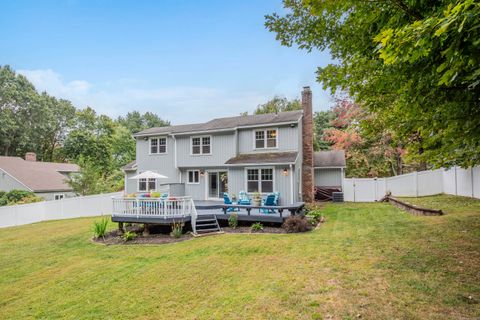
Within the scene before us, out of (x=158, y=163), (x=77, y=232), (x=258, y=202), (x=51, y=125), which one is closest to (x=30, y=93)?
(x=51, y=125)

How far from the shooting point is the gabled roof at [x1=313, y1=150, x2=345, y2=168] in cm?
2016

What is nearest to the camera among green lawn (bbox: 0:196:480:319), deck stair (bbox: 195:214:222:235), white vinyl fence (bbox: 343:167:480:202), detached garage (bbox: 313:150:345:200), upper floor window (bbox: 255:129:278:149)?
green lawn (bbox: 0:196:480:319)

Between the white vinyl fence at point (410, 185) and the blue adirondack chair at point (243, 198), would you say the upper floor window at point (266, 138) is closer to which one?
the blue adirondack chair at point (243, 198)

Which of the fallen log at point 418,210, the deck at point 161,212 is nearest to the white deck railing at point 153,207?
the deck at point 161,212

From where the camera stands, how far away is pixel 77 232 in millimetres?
12406

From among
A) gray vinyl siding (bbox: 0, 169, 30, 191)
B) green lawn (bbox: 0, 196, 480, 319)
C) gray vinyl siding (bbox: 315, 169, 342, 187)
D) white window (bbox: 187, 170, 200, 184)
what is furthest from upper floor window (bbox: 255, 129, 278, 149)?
gray vinyl siding (bbox: 0, 169, 30, 191)

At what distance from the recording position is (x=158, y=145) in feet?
63.4

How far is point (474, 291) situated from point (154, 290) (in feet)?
19.3

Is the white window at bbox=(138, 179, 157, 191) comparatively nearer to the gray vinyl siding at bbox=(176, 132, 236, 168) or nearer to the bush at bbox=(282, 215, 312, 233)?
the gray vinyl siding at bbox=(176, 132, 236, 168)

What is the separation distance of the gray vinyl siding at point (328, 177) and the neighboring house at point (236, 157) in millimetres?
295

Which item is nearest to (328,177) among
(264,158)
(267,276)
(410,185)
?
(410,185)

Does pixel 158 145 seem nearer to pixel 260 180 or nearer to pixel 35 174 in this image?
pixel 260 180

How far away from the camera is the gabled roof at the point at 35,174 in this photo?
966 inches

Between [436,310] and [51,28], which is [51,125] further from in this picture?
[436,310]
